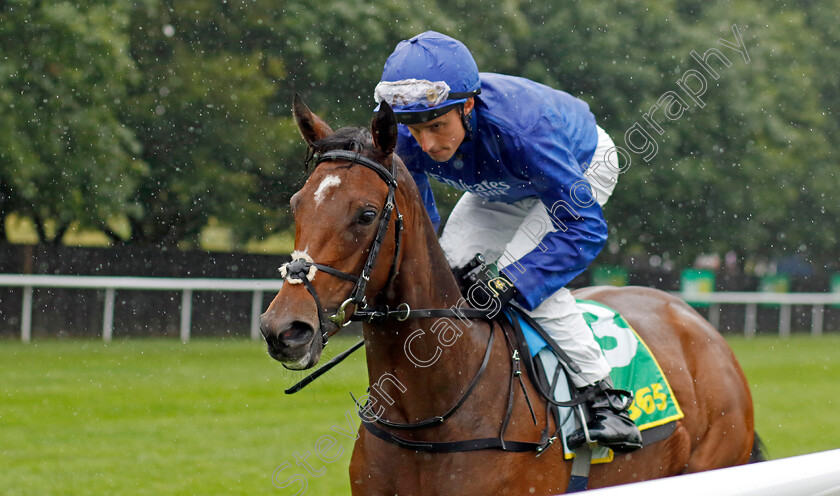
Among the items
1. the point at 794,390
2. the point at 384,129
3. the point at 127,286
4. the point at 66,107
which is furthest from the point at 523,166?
the point at 66,107

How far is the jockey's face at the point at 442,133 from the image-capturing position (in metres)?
2.61

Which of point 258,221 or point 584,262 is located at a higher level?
point 584,262

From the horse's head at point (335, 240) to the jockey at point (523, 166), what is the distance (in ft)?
0.66

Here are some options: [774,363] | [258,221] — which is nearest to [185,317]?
[258,221]

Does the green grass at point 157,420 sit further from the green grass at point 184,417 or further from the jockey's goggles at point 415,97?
the jockey's goggles at point 415,97

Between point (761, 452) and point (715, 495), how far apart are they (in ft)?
8.45

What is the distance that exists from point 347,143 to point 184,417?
16.8 ft

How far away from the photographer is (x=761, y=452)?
3875 millimetres

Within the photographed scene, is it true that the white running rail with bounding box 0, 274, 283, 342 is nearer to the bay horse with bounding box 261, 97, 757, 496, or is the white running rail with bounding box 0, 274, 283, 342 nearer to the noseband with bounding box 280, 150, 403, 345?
the bay horse with bounding box 261, 97, 757, 496

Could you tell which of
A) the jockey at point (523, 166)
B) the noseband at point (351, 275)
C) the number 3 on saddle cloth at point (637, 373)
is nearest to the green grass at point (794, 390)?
the number 3 on saddle cloth at point (637, 373)

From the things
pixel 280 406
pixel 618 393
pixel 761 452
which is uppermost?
pixel 618 393

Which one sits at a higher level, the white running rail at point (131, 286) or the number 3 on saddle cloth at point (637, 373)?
the number 3 on saddle cloth at point (637, 373)

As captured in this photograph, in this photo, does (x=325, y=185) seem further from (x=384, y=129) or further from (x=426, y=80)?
(x=426, y=80)

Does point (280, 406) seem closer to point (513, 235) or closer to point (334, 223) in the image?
point (513, 235)
